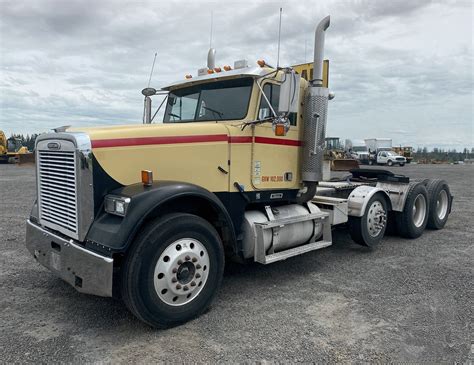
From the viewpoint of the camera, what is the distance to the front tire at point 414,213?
7523 mm

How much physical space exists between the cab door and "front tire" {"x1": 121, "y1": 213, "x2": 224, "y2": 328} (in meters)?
1.38

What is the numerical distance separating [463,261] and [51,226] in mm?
5959

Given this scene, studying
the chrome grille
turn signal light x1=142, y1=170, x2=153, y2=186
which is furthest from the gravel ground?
turn signal light x1=142, y1=170, x2=153, y2=186

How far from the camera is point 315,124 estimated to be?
570cm

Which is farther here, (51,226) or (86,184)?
(51,226)

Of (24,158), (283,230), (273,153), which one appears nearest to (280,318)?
(283,230)

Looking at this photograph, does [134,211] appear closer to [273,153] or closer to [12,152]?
[273,153]

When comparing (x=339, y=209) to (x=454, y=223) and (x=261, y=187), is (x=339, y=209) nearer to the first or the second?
(x=261, y=187)

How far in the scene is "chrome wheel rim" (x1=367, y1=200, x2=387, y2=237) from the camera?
6676 millimetres

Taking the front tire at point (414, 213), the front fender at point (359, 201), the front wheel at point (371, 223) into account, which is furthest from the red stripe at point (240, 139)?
the front tire at point (414, 213)

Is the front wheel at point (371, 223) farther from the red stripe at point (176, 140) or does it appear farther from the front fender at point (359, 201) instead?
the red stripe at point (176, 140)

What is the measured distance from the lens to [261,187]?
528cm

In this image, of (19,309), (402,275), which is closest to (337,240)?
(402,275)

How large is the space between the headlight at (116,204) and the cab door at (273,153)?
195 centimetres
